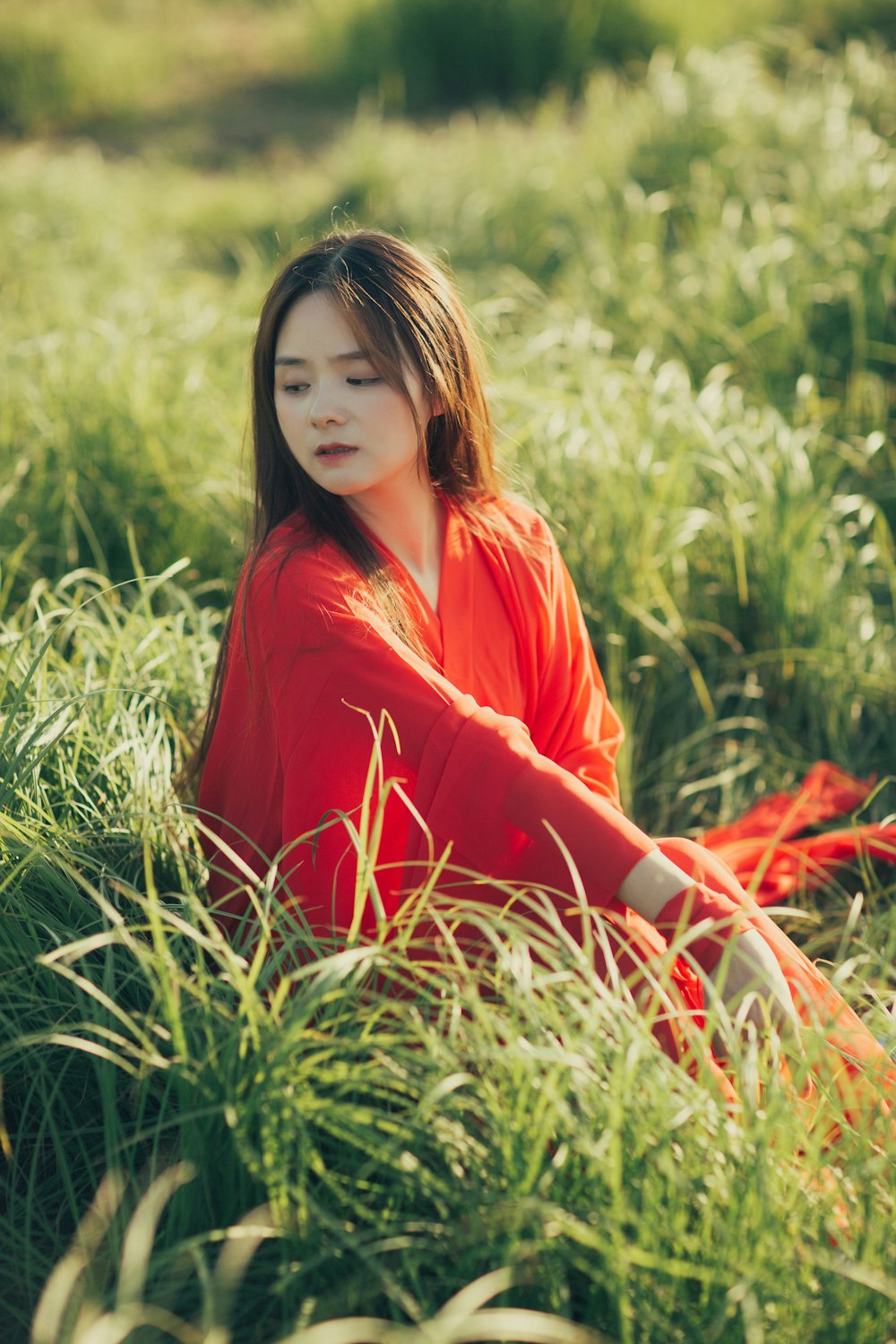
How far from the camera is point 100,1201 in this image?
126cm

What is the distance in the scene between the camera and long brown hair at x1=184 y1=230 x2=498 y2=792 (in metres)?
1.59

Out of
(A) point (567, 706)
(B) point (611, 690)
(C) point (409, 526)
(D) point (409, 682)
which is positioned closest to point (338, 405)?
(C) point (409, 526)

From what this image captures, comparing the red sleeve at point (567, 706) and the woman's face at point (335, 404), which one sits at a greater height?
the woman's face at point (335, 404)

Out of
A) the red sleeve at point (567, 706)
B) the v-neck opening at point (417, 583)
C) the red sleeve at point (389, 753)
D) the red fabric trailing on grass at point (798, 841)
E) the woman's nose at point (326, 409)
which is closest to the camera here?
the red sleeve at point (389, 753)

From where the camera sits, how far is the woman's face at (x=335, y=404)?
1.58 m

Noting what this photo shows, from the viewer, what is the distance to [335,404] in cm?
157

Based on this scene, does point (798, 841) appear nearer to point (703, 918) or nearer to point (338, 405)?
point (703, 918)

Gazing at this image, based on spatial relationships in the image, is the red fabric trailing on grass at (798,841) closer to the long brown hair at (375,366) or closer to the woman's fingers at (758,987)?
the woman's fingers at (758,987)

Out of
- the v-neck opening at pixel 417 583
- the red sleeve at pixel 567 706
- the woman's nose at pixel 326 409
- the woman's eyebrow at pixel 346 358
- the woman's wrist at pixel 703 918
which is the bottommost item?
the woman's wrist at pixel 703 918

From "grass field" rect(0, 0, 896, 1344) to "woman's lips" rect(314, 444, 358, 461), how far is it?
0.40m

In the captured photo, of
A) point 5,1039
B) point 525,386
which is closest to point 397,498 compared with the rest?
point 5,1039

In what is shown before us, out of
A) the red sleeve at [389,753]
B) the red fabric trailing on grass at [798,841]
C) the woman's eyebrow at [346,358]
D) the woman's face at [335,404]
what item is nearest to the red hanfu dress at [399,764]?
the red sleeve at [389,753]

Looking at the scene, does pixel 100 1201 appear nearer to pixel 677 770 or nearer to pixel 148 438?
pixel 677 770

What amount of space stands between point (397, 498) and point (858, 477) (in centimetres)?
167
